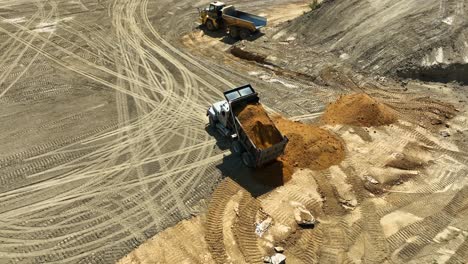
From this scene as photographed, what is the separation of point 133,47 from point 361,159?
15890 millimetres

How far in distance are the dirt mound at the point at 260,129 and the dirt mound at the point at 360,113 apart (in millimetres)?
4325

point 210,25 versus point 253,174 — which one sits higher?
point 210,25

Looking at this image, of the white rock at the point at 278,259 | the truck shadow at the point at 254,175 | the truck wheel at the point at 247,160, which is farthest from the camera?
the truck wheel at the point at 247,160

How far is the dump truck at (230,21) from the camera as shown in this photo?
24922 mm

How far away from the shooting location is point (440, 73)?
65.4 feet

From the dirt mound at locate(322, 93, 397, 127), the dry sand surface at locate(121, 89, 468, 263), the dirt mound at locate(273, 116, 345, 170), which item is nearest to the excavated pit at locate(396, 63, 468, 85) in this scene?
the dirt mound at locate(322, 93, 397, 127)

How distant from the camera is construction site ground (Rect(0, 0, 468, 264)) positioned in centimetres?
1262

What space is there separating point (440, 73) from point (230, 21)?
1328 centimetres

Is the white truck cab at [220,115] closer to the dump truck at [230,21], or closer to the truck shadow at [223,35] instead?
the truck shadow at [223,35]

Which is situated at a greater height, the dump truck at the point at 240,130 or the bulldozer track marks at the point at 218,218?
the dump truck at the point at 240,130

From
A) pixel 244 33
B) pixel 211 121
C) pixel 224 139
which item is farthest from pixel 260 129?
pixel 244 33

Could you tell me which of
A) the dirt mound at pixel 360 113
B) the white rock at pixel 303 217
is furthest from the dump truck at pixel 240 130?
the dirt mound at pixel 360 113

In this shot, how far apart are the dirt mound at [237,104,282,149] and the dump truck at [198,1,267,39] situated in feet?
36.9

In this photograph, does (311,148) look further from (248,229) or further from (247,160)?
(248,229)
